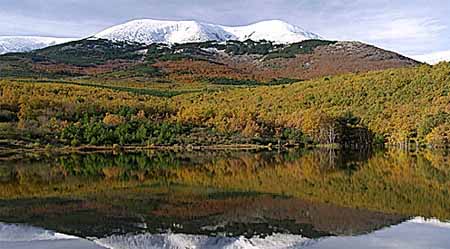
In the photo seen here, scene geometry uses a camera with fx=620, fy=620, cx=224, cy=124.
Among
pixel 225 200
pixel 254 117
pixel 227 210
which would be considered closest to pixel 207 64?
pixel 254 117

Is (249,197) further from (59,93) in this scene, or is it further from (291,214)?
(59,93)

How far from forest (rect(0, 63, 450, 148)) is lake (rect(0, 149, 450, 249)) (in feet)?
135

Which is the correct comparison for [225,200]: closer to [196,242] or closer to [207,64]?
[196,242]

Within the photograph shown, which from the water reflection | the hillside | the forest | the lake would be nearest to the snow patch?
the lake

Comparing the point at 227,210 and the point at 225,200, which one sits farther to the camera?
the point at 225,200

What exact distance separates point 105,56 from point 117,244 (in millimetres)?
183693

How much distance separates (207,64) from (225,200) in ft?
495

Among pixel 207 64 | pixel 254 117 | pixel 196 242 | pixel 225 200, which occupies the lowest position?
pixel 225 200

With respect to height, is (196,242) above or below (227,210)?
above

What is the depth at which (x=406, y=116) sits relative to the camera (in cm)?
8612

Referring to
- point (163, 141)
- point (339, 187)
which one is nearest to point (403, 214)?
point (339, 187)

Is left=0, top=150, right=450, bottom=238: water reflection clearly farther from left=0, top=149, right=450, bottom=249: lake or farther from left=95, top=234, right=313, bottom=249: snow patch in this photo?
left=95, top=234, right=313, bottom=249: snow patch

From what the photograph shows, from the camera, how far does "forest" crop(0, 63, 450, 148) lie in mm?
76875

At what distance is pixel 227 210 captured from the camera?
21.8m
